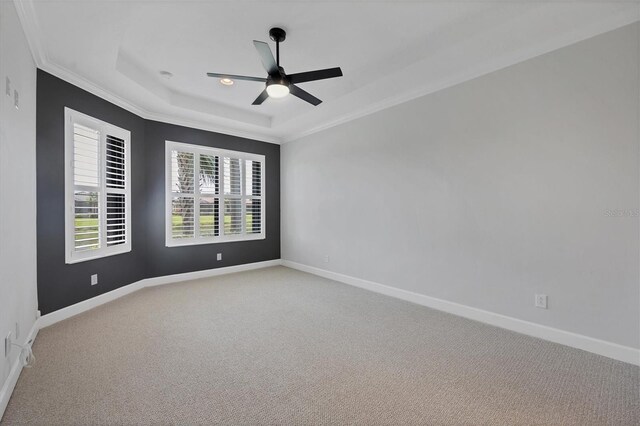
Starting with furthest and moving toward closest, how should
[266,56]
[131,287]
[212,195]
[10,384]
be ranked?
[212,195]
[131,287]
[266,56]
[10,384]

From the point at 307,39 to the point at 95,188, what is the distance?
3.13 m

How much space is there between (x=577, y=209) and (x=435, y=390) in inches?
80.3

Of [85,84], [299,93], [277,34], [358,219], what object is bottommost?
[358,219]

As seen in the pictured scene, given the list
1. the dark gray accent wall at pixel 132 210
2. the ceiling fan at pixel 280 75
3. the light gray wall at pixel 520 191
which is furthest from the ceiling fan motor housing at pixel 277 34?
the dark gray accent wall at pixel 132 210

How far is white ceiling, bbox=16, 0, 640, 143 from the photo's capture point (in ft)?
7.98

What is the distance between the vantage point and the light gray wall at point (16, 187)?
1907 millimetres

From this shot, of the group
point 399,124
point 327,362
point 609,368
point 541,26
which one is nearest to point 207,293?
→ point 327,362

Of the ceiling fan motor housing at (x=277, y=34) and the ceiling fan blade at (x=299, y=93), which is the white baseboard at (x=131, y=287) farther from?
the ceiling fan motor housing at (x=277, y=34)

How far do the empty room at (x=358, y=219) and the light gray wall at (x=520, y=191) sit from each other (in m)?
0.02

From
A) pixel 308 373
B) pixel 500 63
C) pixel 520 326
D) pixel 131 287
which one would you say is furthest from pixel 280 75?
pixel 131 287

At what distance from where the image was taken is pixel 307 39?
2951mm

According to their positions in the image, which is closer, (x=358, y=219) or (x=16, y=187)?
(x=16, y=187)

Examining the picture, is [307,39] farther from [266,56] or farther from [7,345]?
[7,345]

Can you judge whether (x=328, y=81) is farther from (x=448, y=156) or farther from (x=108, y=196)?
(x=108, y=196)
